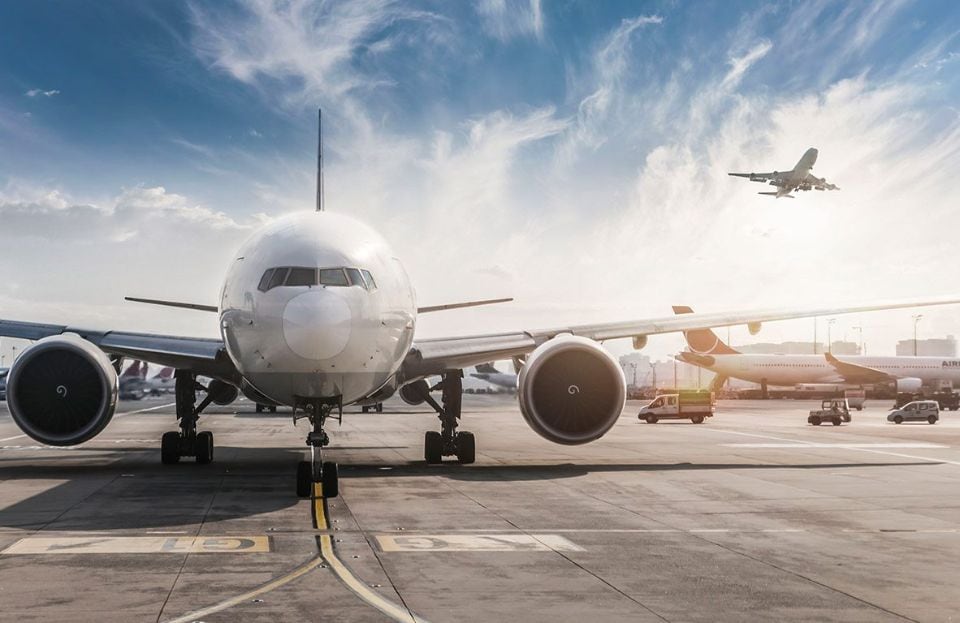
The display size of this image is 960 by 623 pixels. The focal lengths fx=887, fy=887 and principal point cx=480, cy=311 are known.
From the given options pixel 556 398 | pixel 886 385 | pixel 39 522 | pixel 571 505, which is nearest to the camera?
pixel 39 522

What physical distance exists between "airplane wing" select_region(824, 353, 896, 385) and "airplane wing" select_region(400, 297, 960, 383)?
77293 mm

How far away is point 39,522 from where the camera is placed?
37.0 ft

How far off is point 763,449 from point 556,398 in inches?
446

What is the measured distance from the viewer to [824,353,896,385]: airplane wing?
93875 mm

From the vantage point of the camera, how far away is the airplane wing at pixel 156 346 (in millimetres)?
17181

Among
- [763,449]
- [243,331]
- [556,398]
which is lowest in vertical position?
[763,449]

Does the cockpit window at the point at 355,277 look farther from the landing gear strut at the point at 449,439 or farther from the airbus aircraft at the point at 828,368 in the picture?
the airbus aircraft at the point at 828,368

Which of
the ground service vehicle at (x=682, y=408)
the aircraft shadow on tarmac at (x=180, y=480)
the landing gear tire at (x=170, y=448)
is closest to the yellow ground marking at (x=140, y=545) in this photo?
the aircraft shadow on tarmac at (x=180, y=480)

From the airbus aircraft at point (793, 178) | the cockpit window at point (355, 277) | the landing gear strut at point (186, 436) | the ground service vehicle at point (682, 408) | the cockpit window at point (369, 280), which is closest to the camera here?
the cockpit window at point (355, 277)

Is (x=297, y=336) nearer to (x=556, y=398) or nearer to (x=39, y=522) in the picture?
(x=39, y=522)

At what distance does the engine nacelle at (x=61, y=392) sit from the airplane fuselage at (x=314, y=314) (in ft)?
10.2

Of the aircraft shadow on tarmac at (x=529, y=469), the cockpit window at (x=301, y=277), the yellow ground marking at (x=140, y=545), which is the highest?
the cockpit window at (x=301, y=277)

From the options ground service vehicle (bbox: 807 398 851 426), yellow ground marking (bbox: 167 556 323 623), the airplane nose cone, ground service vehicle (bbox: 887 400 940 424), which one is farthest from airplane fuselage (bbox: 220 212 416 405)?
ground service vehicle (bbox: 887 400 940 424)

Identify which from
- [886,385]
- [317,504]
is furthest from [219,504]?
[886,385]
